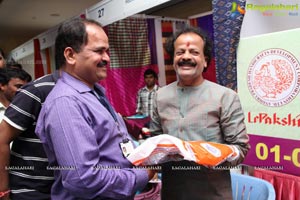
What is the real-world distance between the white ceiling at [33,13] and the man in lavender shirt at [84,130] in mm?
5212

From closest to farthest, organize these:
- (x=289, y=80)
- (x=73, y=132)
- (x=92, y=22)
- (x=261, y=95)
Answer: (x=73, y=132)
(x=92, y=22)
(x=289, y=80)
(x=261, y=95)

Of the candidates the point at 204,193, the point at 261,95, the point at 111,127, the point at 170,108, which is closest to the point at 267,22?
the point at 261,95

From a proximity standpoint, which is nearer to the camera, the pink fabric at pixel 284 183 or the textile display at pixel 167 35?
the pink fabric at pixel 284 183

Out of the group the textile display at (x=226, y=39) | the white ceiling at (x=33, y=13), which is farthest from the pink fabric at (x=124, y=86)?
the textile display at (x=226, y=39)

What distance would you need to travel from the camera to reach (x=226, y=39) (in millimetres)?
1725

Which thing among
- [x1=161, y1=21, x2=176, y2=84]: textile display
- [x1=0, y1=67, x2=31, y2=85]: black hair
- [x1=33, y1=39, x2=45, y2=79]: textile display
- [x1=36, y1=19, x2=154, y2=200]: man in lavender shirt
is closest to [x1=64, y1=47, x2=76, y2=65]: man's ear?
[x1=36, y1=19, x2=154, y2=200]: man in lavender shirt

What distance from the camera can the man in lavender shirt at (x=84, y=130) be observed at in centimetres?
82

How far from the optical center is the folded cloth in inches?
35.4

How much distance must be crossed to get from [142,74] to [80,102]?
3.62 m

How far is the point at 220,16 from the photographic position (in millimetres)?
1722

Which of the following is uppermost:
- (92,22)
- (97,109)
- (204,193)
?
(92,22)

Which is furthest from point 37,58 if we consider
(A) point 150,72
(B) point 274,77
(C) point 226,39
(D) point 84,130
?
(D) point 84,130

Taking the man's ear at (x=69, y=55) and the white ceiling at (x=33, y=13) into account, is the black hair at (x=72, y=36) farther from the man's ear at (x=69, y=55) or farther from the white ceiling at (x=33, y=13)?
the white ceiling at (x=33, y=13)

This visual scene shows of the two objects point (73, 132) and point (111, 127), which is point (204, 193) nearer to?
point (111, 127)
